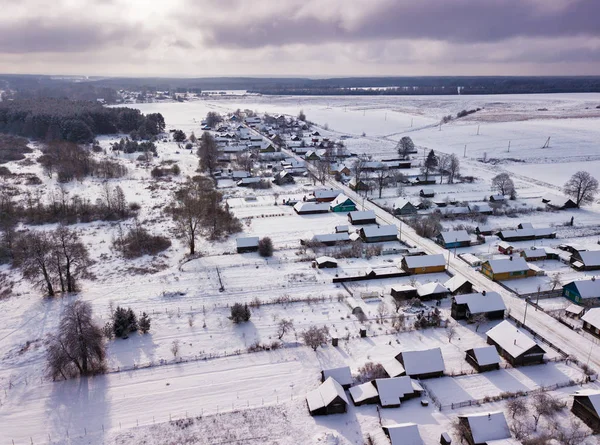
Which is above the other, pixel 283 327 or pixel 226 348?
pixel 283 327

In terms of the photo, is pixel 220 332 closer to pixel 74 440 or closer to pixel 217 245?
pixel 74 440

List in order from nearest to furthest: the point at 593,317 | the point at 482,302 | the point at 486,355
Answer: the point at 486,355
the point at 593,317
the point at 482,302

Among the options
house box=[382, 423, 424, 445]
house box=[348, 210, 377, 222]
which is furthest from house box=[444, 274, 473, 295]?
house box=[348, 210, 377, 222]

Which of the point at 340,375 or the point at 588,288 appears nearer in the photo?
the point at 340,375

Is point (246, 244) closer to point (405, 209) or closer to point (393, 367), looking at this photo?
point (405, 209)

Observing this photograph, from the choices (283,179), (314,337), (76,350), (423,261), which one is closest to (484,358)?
(314,337)

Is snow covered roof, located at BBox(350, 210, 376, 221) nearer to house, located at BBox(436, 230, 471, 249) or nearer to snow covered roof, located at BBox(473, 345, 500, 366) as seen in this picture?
house, located at BBox(436, 230, 471, 249)

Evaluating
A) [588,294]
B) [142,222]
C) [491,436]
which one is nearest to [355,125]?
[142,222]
